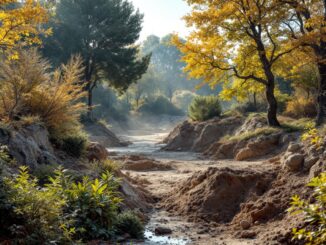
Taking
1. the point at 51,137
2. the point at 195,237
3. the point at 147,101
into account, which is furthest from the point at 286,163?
the point at 147,101

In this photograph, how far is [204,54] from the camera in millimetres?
17031

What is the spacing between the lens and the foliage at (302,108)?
69.9 ft

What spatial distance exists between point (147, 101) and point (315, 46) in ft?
171

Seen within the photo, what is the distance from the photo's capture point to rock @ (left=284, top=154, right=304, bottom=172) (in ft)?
23.9

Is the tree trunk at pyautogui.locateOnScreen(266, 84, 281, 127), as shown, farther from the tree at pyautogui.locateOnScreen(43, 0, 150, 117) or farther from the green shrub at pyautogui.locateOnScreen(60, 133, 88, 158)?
the tree at pyautogui.locateOnScreen(43, 0, 150, 117)

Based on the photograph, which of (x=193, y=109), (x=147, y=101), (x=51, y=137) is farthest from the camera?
(x=147, y=101)

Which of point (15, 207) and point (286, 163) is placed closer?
point (15, 207)

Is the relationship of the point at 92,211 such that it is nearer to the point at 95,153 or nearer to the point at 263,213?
the point at 263,213

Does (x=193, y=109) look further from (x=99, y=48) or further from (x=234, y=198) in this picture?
(x=234, y=198)

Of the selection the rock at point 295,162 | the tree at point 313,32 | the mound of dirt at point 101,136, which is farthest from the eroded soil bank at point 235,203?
the mound of dirt at point 101,136

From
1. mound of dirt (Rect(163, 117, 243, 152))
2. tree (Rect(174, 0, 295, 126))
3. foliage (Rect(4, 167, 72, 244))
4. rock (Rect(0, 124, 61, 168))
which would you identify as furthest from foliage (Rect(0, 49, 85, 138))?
mound of dirt (Rect(163, 117, 243, 152))

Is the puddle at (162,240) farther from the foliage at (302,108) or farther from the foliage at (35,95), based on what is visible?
the foliage at (302,108)

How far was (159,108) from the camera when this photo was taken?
66.0 meters

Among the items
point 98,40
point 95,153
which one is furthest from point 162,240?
point 98,40
